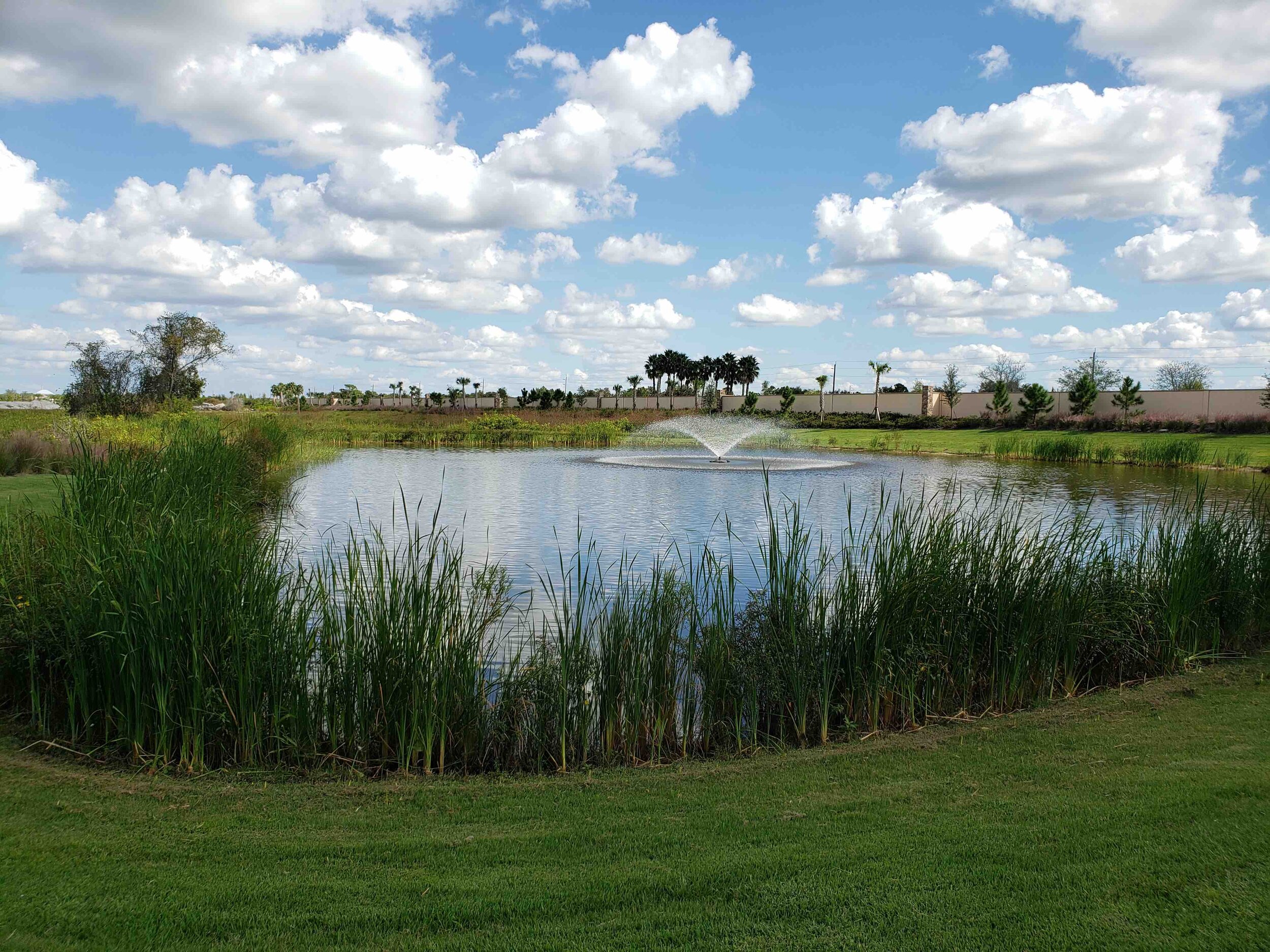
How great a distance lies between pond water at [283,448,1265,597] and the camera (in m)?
12.2

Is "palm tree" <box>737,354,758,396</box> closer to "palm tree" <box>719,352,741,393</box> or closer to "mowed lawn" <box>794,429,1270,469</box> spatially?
"palm tree" <box>719,352,741,393</box>

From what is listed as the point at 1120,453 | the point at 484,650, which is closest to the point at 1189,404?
the point at 1120,453

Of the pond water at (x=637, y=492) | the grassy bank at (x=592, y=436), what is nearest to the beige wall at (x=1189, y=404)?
the grassy bank at (x=592, y=436)

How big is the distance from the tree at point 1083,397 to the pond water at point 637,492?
21.9 metres

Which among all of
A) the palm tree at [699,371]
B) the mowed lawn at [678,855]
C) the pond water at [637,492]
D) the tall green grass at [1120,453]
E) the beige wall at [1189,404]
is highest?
the palm tree at [699,371]

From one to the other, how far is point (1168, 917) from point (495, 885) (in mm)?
2348

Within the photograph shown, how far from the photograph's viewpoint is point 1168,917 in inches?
117

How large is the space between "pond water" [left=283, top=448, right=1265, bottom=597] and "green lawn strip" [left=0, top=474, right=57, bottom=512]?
2505mm

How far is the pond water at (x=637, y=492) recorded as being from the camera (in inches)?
481

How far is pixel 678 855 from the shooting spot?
353 centimetres

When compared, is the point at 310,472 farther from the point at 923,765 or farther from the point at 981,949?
the point at 981,949

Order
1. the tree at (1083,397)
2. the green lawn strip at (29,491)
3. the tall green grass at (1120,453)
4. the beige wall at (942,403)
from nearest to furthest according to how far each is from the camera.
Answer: the green lawn strip at (29,491) → the tall green grass at (1120,453) → the beige wall at (942,403) → the tree at (1083,397)

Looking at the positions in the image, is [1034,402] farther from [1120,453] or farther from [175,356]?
[175,356]

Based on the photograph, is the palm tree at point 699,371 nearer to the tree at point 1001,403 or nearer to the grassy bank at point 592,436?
the grassy bank at point 592,436
